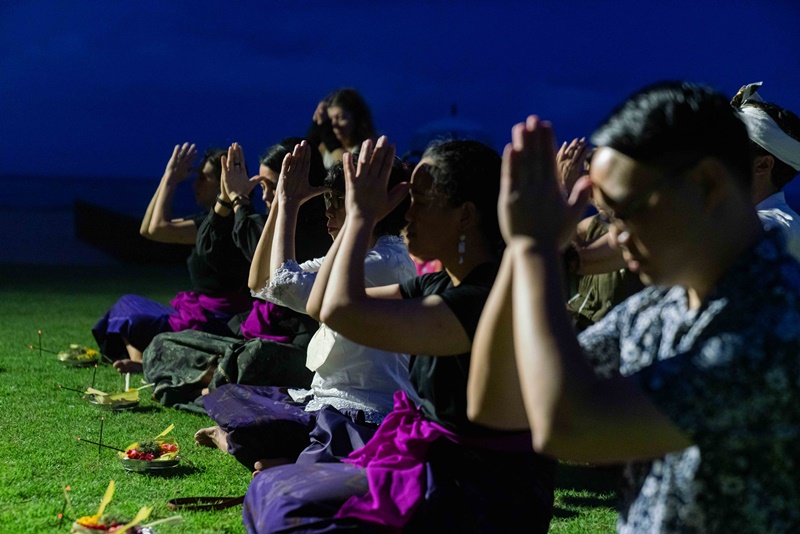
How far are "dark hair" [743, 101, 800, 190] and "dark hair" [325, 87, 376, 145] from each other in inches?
153

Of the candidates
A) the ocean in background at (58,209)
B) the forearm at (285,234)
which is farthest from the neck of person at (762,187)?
the ocean in background at (58,209)

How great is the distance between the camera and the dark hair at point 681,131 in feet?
5.22

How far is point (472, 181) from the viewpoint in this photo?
2.70 m

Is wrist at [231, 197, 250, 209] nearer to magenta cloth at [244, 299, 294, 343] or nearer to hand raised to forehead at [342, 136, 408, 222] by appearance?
magenta cloth at [244, 299, 294, 343]

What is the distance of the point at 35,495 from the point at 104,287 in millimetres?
9837

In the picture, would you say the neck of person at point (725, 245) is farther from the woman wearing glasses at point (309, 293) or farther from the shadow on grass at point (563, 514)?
the shadow on grass at point (563, 514)

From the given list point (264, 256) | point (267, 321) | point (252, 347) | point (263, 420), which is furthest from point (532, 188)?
point (267, 321)

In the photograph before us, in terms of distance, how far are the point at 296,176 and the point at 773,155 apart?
6.03 ft

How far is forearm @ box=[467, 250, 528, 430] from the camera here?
6.34ft

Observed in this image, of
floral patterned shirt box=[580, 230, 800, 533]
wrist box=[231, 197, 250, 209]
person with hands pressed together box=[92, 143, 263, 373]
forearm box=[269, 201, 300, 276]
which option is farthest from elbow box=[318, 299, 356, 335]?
person with hands pressed together box=[92, 143, 263, 373]

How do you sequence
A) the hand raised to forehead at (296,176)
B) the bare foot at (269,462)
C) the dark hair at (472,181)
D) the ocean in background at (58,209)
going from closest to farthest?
the dark hair at (472,181), the hand raised to forehead at (296,176), the bare foot at (269,462), the ocean in background at (58,209)

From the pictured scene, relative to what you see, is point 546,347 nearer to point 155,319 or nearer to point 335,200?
point 335,200

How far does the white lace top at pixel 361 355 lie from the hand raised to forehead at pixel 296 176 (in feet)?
0.86

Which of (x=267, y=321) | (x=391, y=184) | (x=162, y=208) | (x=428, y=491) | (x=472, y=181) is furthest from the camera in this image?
(x=162, y=208)
